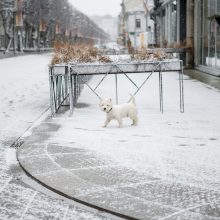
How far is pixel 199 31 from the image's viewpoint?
31.5 meters

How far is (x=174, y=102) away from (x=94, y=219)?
983 cm

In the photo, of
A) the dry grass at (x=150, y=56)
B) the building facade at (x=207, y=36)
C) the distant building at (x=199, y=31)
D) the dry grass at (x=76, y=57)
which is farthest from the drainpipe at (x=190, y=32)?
the dry grass at (x=76, y=57)

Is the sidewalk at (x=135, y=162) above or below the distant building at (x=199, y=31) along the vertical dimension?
below

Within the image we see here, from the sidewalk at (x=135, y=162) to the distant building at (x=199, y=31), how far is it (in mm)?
14099

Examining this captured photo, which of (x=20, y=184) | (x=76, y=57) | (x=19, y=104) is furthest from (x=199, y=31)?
(x=20, y=184)

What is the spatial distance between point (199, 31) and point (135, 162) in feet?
82.1

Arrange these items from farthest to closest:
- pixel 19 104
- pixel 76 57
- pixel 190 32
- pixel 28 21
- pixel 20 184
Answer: pixel 28 21 → pixel 190 32 → pixel 19 104 → pixel 76 57 → pixel 20 184

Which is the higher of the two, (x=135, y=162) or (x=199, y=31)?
(x=199, y=31)

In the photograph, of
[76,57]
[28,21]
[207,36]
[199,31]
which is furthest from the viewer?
[28,21]

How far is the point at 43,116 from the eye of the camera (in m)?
12.7

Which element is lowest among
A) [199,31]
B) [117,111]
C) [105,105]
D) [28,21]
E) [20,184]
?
[20,184]

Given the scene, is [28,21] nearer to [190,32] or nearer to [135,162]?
[190,32]

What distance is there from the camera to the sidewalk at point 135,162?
5.79 metres

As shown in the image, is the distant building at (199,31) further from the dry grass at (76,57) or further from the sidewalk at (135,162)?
the sidewalk at (135,162)
